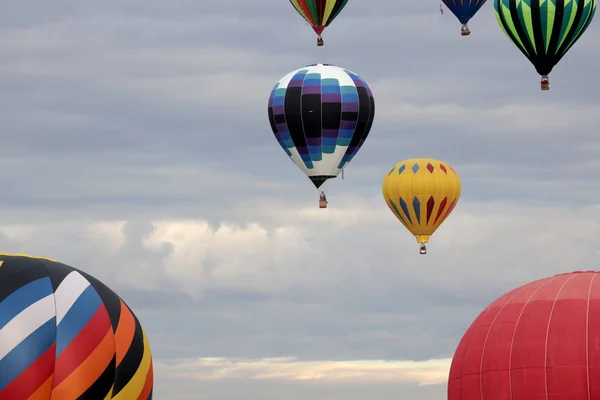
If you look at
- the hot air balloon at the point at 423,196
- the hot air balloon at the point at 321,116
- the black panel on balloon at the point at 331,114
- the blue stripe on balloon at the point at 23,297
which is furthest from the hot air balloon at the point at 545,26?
the blue stripe on balloon at the point at 23,297

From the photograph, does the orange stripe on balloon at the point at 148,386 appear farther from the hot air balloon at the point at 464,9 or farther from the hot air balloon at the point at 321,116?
the hot air balloon at the point at 464,9

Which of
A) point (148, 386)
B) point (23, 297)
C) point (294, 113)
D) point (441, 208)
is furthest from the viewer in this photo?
point (441, 208)

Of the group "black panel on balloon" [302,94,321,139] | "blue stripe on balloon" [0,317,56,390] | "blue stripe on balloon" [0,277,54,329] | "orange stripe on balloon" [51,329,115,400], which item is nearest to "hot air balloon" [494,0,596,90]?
"black panel on balloon" [302,94,321,139]

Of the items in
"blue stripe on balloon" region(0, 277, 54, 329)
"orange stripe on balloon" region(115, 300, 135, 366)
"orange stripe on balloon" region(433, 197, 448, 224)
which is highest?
"blue stripe on balloon" region(0, 277, 54, 329)

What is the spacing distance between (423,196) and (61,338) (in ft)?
106

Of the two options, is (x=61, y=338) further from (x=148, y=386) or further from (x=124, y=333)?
(x=148, y=386)

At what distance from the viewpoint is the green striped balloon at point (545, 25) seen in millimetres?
61500

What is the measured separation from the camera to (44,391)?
42406mm

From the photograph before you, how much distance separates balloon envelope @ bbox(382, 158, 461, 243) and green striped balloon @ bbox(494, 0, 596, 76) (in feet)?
A: 38.0

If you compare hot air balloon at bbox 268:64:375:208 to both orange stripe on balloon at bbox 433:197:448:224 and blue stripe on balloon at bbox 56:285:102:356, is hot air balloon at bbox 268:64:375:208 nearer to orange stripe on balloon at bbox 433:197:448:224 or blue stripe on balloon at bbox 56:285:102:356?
orange stripe on balloon at bbox 433:197:448:224

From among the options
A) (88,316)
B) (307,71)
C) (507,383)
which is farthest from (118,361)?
(307,71)

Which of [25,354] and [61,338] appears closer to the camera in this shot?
[25,354]

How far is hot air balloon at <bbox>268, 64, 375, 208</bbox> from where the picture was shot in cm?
6359

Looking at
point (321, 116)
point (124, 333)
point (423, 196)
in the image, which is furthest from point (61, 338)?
point (423, 196)
